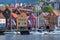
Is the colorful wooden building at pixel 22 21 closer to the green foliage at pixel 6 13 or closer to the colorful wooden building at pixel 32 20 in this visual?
the colorful wooden building at pixel 32 20

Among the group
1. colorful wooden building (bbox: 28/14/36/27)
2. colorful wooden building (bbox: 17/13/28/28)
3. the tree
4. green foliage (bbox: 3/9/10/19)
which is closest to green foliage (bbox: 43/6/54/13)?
colorful wooden building (bbox: 28/14/36/27)

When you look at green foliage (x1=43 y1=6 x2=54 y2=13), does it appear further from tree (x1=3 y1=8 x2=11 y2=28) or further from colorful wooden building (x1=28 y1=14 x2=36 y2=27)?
tree (x1=3 y1=8 x2=11 y2=28)

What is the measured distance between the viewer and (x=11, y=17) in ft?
137

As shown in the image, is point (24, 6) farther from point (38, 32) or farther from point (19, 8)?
point (38, 32)

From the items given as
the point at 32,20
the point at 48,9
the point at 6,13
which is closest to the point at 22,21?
the point at 32,20

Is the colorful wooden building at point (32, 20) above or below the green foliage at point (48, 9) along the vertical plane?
below

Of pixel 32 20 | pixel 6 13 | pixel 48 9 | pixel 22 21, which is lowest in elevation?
pixel 22 21

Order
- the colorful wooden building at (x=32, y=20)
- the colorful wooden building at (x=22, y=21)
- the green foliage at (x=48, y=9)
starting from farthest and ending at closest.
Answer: the green foliage at (x=48, y=9)
the colorful wooden building at (x=32, y=20)
the colorful wooden building at (x=22, y=21)

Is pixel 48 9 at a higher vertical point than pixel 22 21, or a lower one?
higher

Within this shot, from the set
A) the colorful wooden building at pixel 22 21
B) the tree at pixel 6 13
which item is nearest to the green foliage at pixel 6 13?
the tree at pixel 6 13

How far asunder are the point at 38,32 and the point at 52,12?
26.9 feet

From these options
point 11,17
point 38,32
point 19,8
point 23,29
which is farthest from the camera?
point 19,8

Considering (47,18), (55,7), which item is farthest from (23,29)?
(55,7)

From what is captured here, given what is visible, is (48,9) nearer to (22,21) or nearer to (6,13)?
(22,21)
